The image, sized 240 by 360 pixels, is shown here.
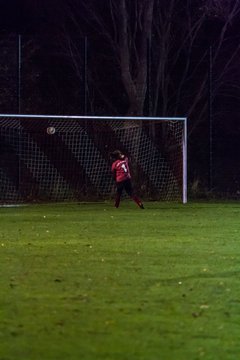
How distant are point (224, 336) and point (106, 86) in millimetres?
27960

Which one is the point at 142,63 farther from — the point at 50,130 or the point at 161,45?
the point at 50,130

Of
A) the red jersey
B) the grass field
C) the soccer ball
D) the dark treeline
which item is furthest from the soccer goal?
the grass field

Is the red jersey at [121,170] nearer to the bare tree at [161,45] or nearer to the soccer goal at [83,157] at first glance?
the soccer goal at [83,157]

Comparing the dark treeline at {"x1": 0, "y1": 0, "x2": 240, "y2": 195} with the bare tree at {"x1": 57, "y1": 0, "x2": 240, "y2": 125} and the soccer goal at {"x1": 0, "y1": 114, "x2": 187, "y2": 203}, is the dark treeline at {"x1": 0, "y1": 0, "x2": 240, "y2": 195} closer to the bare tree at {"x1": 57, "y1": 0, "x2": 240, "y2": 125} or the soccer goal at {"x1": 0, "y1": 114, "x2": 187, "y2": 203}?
the bare tree at {"x1": 57, "y1": 0, "x2": 240, "y2": 125}

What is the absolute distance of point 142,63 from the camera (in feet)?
108

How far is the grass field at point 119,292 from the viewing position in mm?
6785

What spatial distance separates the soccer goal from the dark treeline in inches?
59.0

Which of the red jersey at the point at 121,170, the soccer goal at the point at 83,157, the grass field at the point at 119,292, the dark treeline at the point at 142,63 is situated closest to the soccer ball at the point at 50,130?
the soccer goal at the point at 83,157

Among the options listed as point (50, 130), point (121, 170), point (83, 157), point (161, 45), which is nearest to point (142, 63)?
point (161, 45)

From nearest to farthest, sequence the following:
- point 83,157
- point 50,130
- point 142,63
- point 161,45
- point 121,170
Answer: point 121,170 < point 50,130 < point 83,157 < point 142,63 < point 161,45

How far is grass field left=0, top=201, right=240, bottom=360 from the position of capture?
6.79m

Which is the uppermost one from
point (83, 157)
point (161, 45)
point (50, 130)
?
point (161, 45)

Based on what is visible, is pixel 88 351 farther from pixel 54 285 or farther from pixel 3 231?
pixel 3 231

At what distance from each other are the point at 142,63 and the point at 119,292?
2445 centimetres
